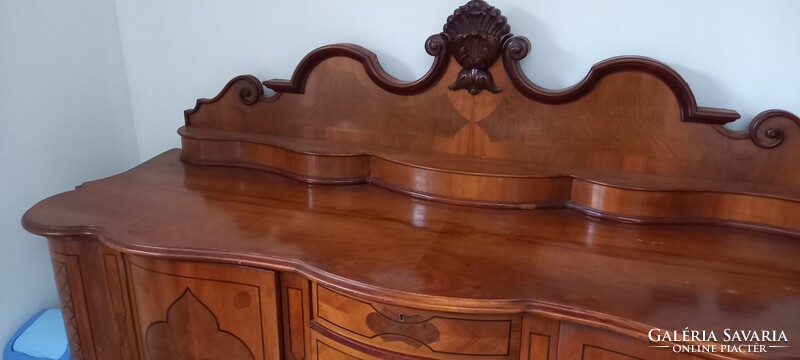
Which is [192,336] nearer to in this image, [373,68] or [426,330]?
[426,330]

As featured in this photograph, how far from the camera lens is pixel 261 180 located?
153 centimetres

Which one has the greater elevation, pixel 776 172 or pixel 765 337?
pixel 776 172

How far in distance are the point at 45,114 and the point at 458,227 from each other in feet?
4.22

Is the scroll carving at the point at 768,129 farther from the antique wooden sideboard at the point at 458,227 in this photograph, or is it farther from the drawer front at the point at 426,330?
the drawer front at the point at 426,330

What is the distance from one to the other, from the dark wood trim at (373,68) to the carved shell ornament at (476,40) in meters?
0.04

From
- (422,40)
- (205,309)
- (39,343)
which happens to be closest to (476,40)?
(422,40)

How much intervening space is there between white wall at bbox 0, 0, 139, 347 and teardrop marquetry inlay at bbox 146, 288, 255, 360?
68 cm

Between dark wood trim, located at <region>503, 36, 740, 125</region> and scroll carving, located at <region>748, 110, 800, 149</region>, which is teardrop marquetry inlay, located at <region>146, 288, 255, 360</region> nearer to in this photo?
dark wood trim, located at <region>503, 36, 740, 125</region>

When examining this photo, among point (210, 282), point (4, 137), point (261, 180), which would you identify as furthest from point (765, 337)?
point (4, 137)

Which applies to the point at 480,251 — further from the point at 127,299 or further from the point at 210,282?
the point at 127,299

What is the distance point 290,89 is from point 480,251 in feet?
2.55

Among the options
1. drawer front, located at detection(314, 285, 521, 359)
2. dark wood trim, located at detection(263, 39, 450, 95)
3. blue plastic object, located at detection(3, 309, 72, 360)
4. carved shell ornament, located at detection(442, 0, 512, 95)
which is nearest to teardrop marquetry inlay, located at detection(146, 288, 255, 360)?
drawer front, located at detection(314, 285, 521, 359)

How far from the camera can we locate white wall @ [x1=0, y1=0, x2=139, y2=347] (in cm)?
154

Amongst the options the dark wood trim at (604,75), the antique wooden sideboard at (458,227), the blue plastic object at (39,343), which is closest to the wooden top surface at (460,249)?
the antique wooden sideboard at (458,227)
